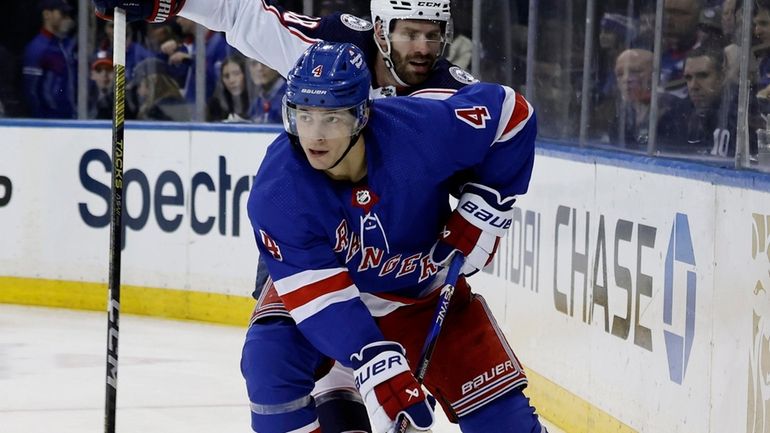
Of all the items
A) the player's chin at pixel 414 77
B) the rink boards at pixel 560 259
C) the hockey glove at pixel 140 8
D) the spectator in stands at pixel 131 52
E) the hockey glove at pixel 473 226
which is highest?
the hockey glove at pixel 140 8

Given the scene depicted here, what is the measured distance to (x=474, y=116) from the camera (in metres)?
3.00

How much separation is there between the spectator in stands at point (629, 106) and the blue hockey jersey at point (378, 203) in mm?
1342

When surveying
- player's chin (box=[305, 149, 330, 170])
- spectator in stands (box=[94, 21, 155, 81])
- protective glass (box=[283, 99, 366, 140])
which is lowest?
player's chin (box=[305, 149, 330, 170])

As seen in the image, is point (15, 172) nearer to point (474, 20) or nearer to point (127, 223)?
point (127, 223)

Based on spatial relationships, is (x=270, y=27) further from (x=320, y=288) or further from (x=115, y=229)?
(x=320, y=288)

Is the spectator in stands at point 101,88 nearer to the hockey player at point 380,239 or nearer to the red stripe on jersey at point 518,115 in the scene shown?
the hockey player at point 380,239

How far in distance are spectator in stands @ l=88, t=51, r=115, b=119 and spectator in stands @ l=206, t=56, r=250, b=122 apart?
609 millimetres

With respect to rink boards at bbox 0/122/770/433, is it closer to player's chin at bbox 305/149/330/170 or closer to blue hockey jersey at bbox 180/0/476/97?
blue hockey jersey at bbox 180/0/476/97

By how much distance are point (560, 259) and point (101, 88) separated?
3471 millimetres

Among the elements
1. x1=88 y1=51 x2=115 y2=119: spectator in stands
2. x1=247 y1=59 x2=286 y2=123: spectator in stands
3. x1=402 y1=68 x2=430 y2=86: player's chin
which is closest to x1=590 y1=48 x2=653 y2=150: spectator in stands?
x1=402 y1=68 x2=430 y2=86: player's chin

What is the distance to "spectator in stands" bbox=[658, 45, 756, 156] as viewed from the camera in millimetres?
3773

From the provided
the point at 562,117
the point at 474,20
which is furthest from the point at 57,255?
the point at 562,117

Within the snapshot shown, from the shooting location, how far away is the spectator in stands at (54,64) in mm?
7312

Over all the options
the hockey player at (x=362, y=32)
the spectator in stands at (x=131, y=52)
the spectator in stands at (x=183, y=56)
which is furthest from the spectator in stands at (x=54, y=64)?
the hockey player at (x=362, y=32)
